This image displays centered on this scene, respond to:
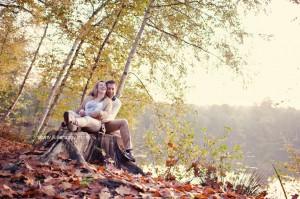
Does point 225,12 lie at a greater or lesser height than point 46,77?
greater

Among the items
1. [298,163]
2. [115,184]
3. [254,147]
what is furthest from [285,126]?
[115,184]

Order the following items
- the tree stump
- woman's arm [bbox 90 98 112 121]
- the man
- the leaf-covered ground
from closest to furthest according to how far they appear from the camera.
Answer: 1. the leaf-covered ground
2. the tree stump
3. woman's arm [bbox 90 98 112 121]
4. the man

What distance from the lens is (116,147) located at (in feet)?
20.1

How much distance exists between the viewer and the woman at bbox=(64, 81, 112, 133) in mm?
5449

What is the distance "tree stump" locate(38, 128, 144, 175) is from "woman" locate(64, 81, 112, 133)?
15 centimetres

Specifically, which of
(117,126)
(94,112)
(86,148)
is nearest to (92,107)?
(94,112)

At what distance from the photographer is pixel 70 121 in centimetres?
518

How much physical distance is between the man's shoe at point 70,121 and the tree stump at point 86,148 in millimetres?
101

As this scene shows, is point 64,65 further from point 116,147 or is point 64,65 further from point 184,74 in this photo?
point 116,147

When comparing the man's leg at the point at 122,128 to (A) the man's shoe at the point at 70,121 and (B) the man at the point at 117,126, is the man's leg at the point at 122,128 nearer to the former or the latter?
(B) the man at the point at 117,126

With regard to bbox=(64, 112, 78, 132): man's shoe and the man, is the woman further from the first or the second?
the man

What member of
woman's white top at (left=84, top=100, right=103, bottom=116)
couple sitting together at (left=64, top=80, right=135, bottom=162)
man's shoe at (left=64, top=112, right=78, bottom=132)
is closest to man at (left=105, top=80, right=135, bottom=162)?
couple sitting together at (left=64, top=80, right=135, bottom=162)

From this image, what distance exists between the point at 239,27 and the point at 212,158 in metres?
3.83

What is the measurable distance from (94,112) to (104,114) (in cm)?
16
